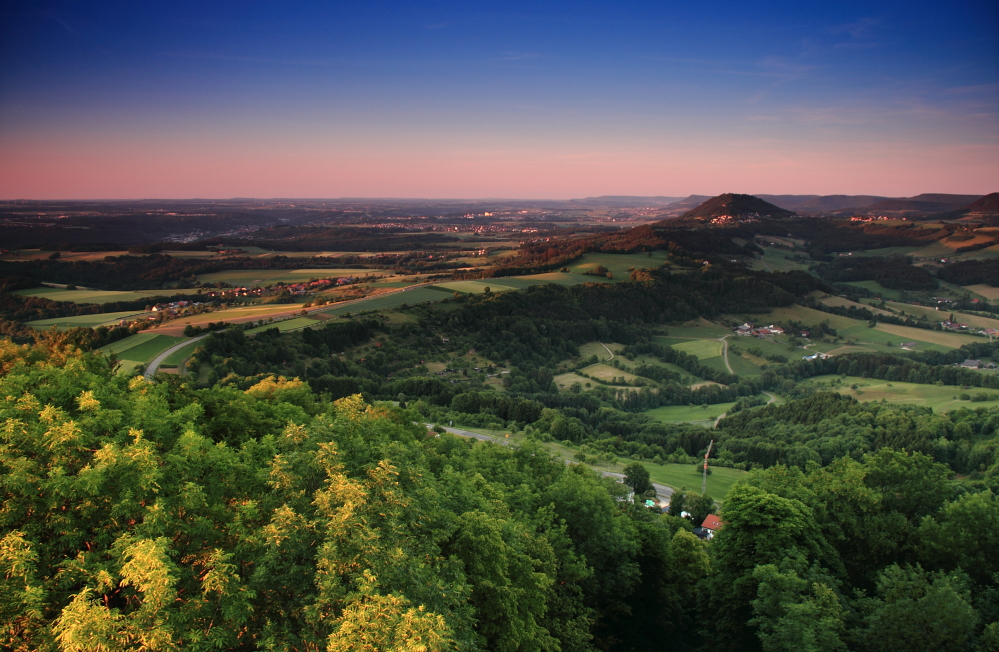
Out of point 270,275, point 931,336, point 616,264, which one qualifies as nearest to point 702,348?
point 931,336

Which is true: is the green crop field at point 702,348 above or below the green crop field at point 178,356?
below

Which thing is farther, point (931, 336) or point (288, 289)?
point (931, 336)

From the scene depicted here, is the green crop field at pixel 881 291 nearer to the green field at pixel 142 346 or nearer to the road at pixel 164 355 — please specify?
the road at pixel 164 355

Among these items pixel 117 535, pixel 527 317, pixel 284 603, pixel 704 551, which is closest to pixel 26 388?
pixel 117 535

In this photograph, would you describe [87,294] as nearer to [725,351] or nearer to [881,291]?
[725,351]

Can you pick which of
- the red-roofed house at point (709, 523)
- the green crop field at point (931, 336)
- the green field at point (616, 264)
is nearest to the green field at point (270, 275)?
the green field at point (616, 264)

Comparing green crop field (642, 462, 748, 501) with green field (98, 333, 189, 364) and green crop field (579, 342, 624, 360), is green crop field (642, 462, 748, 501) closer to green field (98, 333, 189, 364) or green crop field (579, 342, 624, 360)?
green crop field (579, 342, 624, 360)

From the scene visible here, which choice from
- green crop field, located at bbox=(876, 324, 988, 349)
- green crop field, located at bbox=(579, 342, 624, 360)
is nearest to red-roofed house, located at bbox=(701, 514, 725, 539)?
green crop field, located at bbox=(579, 342, 624, 360)
